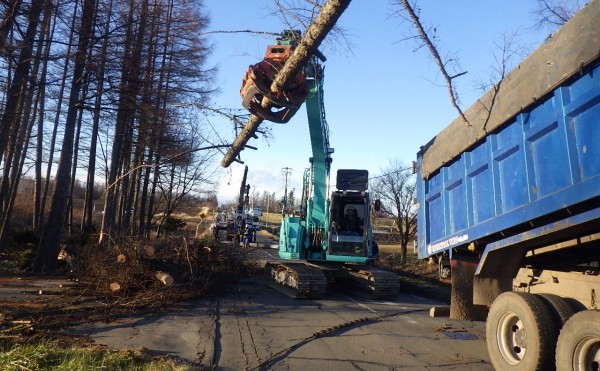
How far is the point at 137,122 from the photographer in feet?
62.5

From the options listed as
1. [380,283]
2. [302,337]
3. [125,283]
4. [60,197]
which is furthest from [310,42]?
[60,197]

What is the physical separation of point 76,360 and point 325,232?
8724 mm

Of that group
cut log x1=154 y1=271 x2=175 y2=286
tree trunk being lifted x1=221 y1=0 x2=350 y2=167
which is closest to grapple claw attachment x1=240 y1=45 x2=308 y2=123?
tree trunk being lifted x1=221 y1=0 x2=350 y2=167

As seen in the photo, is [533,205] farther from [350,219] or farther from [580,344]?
[350,219]

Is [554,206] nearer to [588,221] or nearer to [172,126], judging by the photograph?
[588,221]

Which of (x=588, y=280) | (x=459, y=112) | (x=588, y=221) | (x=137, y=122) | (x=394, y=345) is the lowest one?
(x=394, y=345)

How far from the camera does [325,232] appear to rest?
13.3m

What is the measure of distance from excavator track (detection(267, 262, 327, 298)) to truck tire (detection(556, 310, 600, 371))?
7329 mm

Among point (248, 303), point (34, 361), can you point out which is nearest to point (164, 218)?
point (248, 303)

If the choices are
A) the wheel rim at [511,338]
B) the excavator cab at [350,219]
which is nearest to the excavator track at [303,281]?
the excavator cab at [350,219]

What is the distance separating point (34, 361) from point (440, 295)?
10.6 metres

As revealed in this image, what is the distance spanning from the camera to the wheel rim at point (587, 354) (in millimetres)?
4070

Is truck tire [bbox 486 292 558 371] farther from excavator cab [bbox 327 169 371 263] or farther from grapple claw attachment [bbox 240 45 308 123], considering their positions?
excavator cab [bbox 327 169 371 263]

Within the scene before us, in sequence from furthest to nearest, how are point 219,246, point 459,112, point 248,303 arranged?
1. point 219,246
2. point 248,303
3. point 459,112
